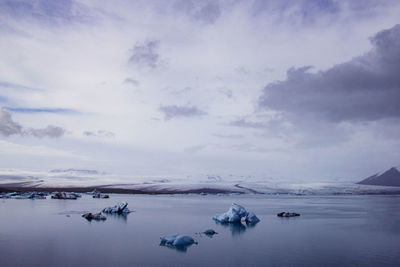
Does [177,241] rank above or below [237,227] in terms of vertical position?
above

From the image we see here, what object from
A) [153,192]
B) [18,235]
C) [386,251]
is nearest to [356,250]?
[386,251]

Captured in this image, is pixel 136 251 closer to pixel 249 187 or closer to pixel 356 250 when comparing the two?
pixel 356 250

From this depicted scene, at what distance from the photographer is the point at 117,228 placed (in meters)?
16.5

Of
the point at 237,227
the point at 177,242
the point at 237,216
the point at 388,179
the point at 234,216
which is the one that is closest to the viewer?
the point at 177,242

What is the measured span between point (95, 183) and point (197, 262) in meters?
72.7

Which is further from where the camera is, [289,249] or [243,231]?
[243,231]

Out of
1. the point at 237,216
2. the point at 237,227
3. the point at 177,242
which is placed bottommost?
the point at 237,227

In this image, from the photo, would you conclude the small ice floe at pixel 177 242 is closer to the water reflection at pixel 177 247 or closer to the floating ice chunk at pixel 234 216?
the water reflection at pixel 177 247

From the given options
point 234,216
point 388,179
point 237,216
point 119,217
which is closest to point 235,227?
point 234,216

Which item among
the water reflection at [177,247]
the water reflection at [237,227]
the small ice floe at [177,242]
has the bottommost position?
the water reflection at [237,227]

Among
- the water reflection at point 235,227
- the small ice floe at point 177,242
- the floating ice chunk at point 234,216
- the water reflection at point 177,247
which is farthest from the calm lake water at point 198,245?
the floating ice chunk at point 234,216

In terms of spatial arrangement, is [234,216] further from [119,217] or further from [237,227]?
[119,217]

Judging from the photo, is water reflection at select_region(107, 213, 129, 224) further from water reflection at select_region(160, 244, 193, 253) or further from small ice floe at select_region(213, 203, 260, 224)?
water reflection at select_region(160, 244, 193, 253)

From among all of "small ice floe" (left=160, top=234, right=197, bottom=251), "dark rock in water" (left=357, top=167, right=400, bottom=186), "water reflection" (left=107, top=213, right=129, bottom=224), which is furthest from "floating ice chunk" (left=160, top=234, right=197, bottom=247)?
"dark rock in water" (left=357, top=167, right=400, bottom=186)
